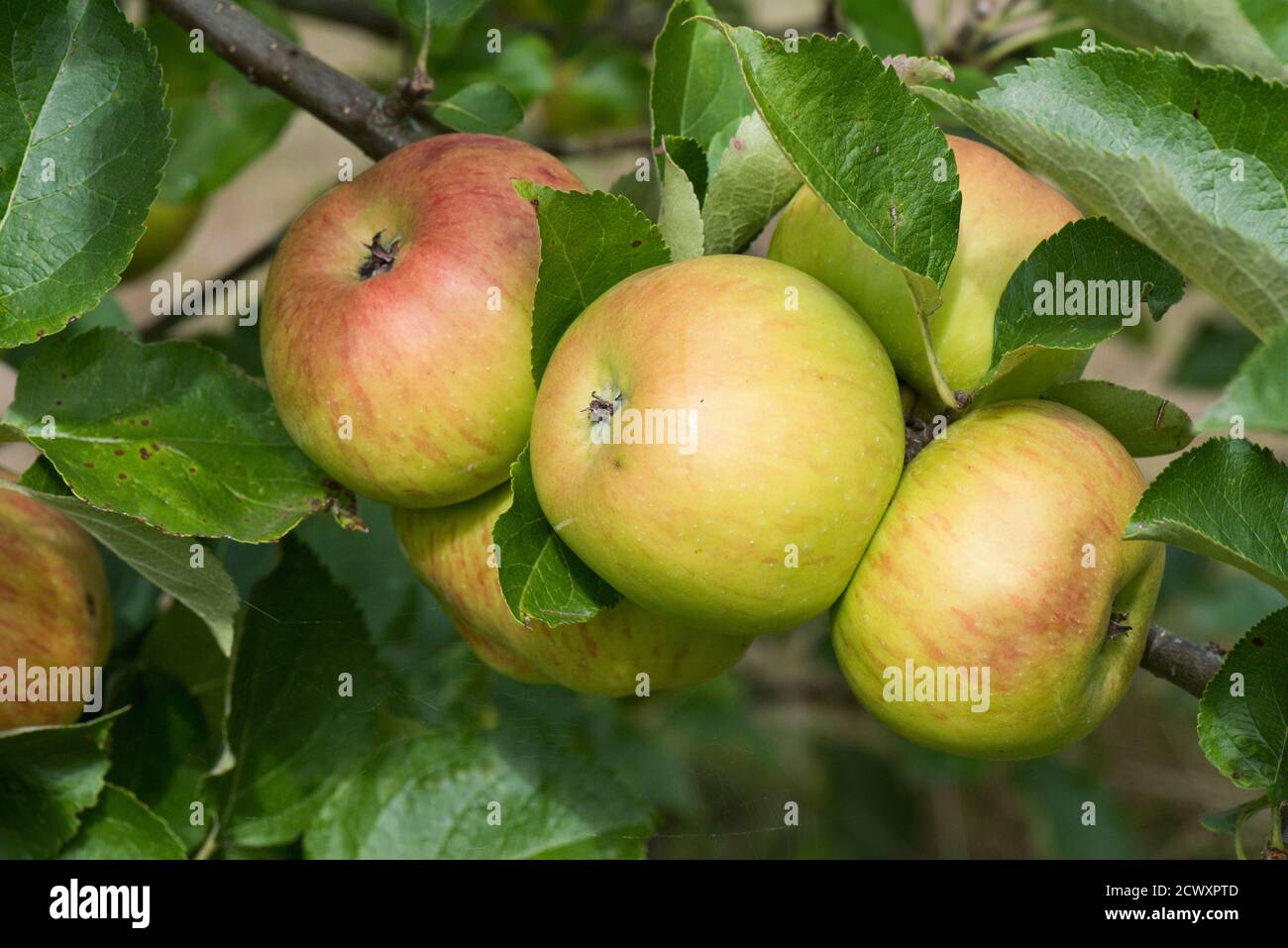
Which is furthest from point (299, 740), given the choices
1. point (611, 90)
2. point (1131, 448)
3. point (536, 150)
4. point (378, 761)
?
point (611, 90)

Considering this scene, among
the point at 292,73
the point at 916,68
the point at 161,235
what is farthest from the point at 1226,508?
the point at 161,235

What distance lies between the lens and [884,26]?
1.31 metres

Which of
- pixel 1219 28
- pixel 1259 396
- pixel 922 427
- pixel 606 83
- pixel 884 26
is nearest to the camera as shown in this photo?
pixel 1259 396

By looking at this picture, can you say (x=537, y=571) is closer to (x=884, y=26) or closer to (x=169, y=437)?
(x=169, y=437)

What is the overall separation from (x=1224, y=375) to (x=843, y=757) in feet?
3.39

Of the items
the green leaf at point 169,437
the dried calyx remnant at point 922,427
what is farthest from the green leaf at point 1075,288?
the green leaf at point 169,437

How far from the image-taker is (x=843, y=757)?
97.0 inches

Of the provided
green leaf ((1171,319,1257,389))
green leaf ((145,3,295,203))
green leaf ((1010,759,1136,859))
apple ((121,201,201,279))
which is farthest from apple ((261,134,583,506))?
green leaf ((1010,759,1136,859))

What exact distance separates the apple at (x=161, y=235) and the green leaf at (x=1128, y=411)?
1118 mm

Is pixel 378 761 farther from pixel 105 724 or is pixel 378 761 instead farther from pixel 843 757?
pixel 843 757

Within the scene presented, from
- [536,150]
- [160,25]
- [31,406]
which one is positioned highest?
[160,25]

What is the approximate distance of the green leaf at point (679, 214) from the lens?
0.79 metres

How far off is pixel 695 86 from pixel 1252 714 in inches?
23.1

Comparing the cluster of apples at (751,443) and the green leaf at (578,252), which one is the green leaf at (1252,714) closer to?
the cluster of apples at (751,443)
